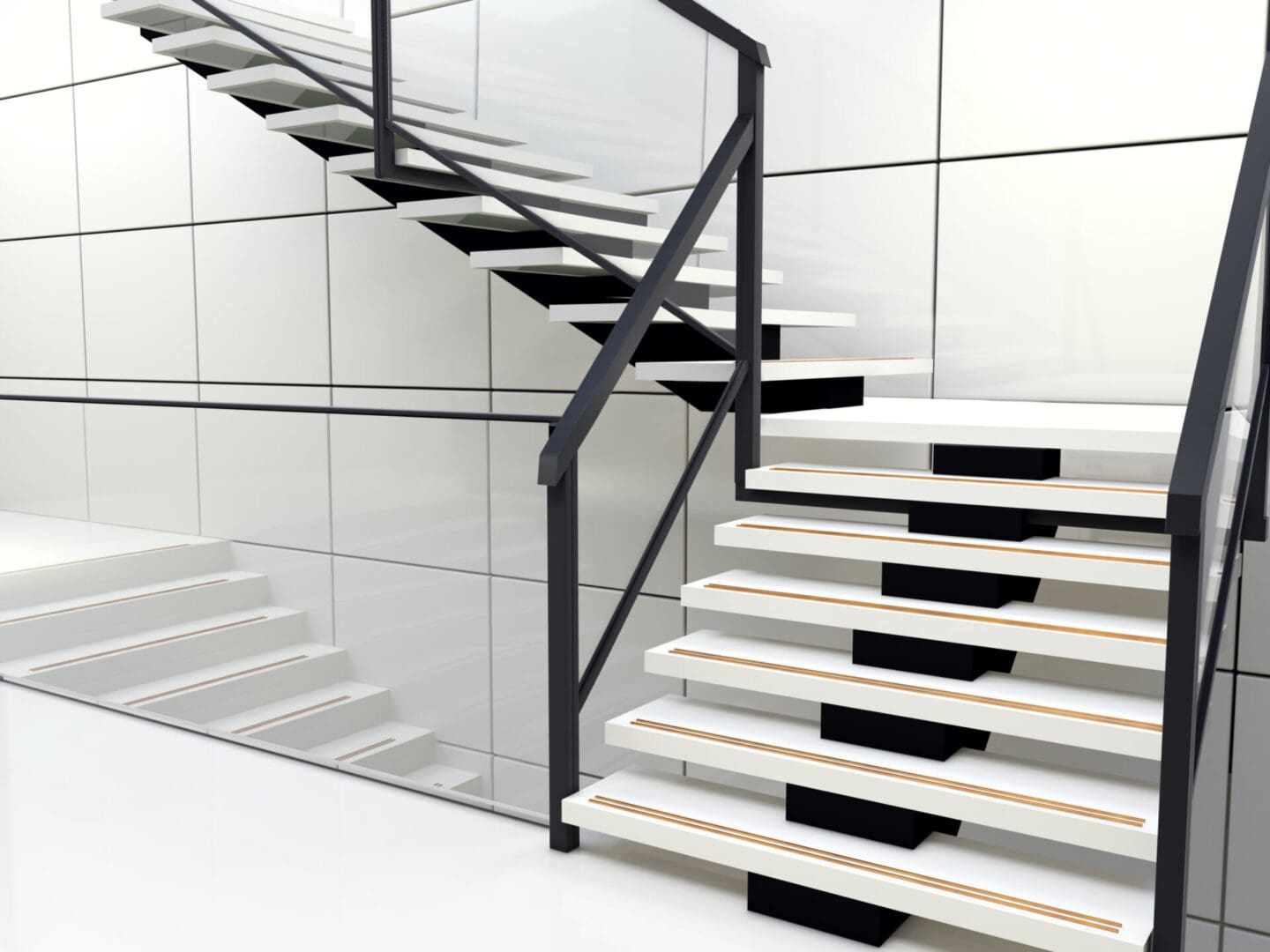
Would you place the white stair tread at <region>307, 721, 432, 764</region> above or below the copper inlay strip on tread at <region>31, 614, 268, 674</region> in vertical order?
below

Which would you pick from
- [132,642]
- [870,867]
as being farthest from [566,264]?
[132,642]

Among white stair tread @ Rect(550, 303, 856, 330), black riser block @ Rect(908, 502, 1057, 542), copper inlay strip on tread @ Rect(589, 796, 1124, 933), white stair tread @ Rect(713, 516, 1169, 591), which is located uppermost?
white stair tread @ Rect(550, 303, 856, 330)

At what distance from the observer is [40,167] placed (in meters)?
5.81

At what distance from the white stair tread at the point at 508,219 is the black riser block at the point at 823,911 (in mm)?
1434

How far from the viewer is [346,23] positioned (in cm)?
345

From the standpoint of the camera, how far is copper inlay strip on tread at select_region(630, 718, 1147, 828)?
1826 mm

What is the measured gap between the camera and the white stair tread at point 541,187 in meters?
2.79

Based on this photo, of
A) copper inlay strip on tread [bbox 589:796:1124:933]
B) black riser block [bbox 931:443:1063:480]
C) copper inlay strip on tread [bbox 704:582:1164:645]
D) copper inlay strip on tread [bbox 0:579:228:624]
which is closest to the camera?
copper inlay strip on tread [bbox 589:796:1124:933]

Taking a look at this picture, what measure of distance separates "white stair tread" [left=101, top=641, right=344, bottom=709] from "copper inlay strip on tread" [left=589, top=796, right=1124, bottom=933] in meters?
1.07

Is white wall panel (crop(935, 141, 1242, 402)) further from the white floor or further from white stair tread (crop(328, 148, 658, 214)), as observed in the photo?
the white floor

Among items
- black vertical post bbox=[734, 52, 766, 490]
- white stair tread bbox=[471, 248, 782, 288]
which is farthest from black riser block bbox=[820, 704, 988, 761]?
white stair tread bbox=[471, 248, 782, 288]

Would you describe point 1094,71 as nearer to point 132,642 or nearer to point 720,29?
point 720,29

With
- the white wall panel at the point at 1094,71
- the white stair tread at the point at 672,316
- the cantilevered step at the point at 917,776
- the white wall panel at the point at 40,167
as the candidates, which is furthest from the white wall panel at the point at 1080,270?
the white wall panel at the point at 40,167

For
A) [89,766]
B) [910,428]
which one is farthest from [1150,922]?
[89,766]
